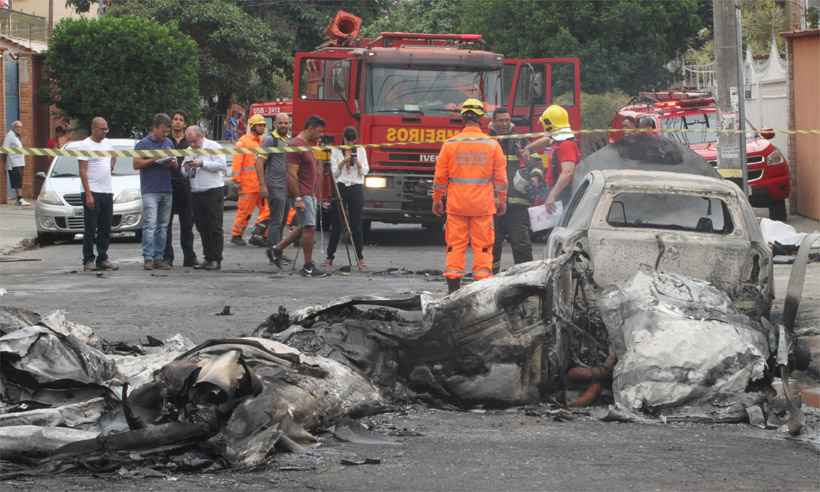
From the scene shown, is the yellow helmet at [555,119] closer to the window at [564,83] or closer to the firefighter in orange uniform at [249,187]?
the window at [564,83]

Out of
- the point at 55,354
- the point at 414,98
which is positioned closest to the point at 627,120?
the point at 414,98

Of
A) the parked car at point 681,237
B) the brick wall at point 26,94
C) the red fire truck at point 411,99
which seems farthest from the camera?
the brick wall at point 26,94

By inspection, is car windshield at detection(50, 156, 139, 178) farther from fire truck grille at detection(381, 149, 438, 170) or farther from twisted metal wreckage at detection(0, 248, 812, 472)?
twisted metal wreckage at detection(0, 248, 812, 472)

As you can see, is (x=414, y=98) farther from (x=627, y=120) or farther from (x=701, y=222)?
(x=701, y=222)

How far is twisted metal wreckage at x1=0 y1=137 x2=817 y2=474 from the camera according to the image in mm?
7094

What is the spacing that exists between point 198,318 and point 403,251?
7.70 m

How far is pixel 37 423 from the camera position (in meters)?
7.14

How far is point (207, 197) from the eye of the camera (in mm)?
16422

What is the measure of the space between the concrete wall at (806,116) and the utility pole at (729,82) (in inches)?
275

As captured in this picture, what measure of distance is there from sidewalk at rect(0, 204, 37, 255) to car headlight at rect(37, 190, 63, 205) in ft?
2.23

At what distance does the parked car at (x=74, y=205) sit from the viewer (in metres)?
20.2

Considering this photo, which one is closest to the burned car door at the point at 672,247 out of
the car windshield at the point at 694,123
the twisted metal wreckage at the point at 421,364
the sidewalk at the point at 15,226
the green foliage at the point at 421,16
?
the twisted metal wreckage at the point at 421,364

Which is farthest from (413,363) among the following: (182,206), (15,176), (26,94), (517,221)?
→ (26,94)

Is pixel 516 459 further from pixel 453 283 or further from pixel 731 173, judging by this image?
pixel 731 173
